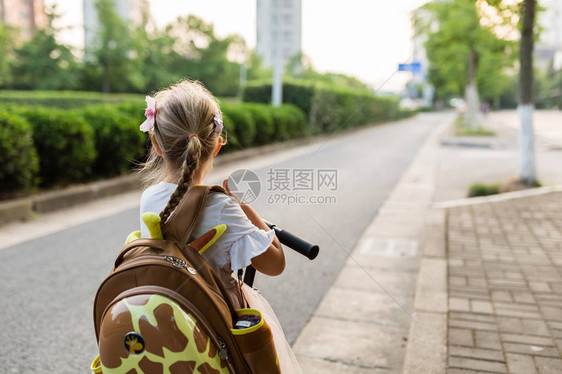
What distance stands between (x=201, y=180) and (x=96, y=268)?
3.21m

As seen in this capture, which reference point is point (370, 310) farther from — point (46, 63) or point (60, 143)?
point (46, 63)

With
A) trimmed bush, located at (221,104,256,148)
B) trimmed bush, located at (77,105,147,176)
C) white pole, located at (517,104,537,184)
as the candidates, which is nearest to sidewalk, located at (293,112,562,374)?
white pole, located at (517,104,537,184)

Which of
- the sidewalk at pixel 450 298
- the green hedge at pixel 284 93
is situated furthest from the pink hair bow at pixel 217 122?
the green hedge at pixel 284 93

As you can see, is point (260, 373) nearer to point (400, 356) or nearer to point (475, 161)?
point (400, 356)

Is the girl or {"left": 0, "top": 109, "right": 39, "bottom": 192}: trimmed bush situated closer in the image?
the girl

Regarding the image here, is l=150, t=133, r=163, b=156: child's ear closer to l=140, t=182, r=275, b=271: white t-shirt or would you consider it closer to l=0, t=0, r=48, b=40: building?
l=140, t=182, r=275, b=271: white t-shirt

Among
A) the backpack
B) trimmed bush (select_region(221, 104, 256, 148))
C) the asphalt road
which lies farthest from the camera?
trimmed bush (select_region(221, 104, 256, 148))

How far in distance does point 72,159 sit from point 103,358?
6.55 meters

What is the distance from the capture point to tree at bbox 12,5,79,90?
43.5 m

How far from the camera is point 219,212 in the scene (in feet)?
4.90

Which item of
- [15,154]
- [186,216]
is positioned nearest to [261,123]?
[15,154]

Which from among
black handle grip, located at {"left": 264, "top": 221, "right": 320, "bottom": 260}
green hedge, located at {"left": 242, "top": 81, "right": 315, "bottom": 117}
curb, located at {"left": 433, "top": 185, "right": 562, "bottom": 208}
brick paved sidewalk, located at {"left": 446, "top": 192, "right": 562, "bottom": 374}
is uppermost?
green hedge, located at {"left": 242, "top": 81, "right": 315, "bottom": 117}

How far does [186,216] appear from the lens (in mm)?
1443

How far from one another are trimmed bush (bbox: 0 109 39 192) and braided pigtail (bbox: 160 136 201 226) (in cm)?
554
